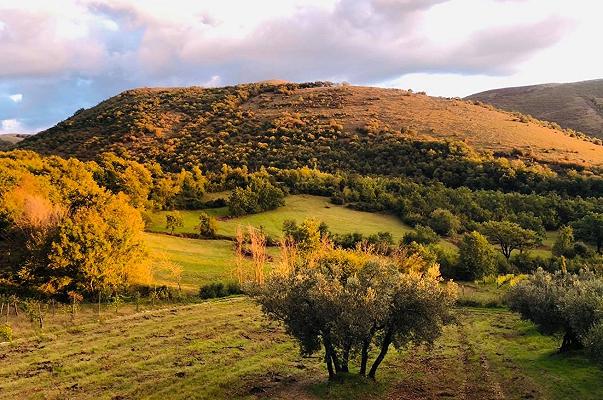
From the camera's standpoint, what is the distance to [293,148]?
155 meters

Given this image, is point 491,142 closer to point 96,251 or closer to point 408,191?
point 408,191

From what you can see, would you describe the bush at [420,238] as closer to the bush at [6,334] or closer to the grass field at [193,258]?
the grass field at [193,258]

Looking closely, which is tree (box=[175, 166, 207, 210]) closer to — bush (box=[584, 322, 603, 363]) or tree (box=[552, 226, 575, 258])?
tree (box=[552, 226, 575, 258])

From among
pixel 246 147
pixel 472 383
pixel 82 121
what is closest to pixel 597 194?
pixel 246 147

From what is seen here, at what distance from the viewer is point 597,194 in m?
125

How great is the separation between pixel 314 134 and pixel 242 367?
5159 inches

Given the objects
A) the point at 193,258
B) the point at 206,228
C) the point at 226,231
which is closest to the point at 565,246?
the point at 226,231

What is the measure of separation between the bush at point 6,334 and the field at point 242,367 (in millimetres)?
1472

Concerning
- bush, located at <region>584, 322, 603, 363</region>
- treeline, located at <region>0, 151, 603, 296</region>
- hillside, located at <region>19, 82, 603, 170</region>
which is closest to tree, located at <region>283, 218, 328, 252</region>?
treeline, located at <region>0, 151, 603, 296</region>

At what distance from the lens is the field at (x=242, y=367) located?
32.0 metres

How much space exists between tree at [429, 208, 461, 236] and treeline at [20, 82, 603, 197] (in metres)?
25.7

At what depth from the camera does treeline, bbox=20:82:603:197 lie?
133m

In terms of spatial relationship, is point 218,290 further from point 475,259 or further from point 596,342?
point 475,259

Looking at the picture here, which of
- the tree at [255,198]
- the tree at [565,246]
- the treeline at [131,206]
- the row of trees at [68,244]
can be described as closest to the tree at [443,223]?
the treeline at [131,206]
